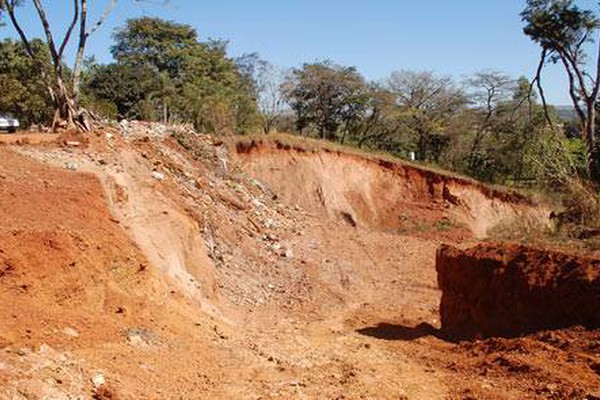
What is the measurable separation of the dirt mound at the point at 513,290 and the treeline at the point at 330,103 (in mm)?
18502

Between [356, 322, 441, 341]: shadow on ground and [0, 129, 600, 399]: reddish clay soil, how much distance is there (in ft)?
0.18

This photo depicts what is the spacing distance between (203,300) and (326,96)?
865 inches

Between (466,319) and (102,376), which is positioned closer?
Result: (102,376)

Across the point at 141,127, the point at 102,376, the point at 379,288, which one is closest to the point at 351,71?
the point at 141,127

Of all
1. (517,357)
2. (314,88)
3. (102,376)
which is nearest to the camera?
(102,376)

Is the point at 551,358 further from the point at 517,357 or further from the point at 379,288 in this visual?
the point at 379,288

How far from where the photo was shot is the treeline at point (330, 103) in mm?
29516

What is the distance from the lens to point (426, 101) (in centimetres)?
3344

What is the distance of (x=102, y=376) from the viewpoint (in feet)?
21.8

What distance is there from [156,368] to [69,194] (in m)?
4.08

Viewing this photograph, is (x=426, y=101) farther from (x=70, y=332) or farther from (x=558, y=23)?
(x=70, y=332)

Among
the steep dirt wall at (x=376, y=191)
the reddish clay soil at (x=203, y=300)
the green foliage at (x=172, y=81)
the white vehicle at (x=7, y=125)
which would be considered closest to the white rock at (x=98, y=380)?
the reddish clay soil at (x=203, y=300)

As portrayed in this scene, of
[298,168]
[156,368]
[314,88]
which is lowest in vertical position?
[156,368]

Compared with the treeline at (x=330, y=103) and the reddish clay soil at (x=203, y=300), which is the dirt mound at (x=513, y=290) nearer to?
the reddish clay soil at (x=203, y=300)
